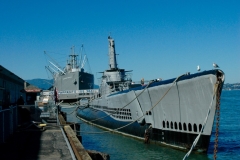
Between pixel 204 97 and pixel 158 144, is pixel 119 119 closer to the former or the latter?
pixel 158 144

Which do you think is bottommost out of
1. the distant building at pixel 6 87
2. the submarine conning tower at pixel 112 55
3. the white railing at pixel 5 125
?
the white railing at pixel 5 125

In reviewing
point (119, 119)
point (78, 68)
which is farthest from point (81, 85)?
point (119, 119)

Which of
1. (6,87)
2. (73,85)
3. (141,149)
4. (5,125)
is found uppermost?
(73,85)

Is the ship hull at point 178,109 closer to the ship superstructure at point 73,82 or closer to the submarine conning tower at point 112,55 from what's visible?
the submarine conning tower at point 112,55

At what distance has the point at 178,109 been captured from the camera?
1534 centimetres

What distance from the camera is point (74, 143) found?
1075 centimetres

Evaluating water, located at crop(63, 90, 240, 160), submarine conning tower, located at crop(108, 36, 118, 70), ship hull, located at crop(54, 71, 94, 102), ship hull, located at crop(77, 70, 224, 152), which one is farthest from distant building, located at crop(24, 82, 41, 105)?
ship hull, located at crop(77, 70, 224, 152)

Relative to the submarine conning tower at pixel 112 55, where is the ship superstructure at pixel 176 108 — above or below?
below

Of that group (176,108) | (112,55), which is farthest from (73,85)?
(176,108)

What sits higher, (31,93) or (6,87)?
(31,93)

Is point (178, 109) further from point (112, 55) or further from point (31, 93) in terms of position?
point (31, 93)

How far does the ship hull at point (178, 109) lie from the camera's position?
1314 centimetres

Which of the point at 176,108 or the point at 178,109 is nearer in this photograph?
the point at 178,109

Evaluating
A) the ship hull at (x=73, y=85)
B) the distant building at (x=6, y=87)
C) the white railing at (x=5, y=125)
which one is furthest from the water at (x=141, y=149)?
the ship hull at (x=73, y=85)
